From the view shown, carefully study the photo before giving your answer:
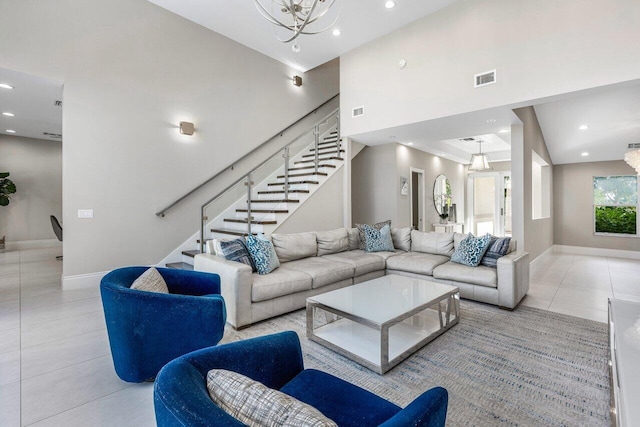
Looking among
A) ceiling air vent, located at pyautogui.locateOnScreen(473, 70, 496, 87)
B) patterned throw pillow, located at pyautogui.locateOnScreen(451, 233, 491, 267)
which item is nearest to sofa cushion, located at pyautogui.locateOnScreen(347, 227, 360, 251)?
patterned throw pillow, located at pyautogui.locateOnScreen(451, 233, 491, 267)

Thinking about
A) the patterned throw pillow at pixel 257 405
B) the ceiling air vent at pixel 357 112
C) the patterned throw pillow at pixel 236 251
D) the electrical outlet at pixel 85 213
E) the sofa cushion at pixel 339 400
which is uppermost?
the ceiling air vent at pixel 357 112

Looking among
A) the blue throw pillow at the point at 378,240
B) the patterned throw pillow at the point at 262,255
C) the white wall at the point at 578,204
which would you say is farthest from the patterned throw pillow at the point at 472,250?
the white wall at the point at 578,204

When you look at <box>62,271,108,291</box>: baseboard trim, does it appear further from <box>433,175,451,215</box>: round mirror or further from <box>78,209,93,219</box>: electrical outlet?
<box>433,175,451,215</box>: round mirror

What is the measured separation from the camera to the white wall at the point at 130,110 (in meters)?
4.21

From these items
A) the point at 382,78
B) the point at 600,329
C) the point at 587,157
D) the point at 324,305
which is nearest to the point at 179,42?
the point at 382,78

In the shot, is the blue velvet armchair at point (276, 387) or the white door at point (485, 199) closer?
the blue velvet armchair at point (276, 387)

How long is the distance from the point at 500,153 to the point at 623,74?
19.2 ft

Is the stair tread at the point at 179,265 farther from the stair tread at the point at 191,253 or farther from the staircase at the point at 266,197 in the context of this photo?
the stair tread at the point at 191,253

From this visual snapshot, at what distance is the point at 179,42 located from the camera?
17.4ft

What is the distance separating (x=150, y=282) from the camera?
227 cm

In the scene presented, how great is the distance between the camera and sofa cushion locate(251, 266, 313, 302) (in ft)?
10.3

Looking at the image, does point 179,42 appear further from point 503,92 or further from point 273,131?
point 503,92

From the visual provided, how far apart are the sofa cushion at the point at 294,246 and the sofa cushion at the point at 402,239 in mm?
1501

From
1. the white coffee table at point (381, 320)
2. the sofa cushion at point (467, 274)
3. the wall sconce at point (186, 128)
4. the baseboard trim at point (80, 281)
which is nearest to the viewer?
the white coffee table at point (381, 320)
